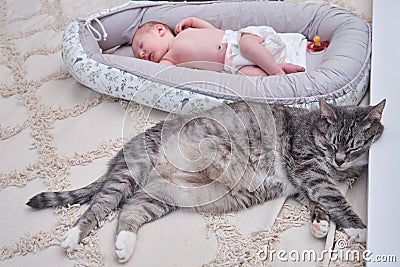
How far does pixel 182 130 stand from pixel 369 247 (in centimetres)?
72

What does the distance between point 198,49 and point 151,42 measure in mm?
241

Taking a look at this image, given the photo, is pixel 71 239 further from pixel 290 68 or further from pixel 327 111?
pixel 290 68

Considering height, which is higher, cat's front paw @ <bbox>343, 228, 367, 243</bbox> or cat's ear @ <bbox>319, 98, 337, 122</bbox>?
cat's ear @ <bbox>319, 98, 337, 122</bbox>

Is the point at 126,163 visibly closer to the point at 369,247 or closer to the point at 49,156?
the point at 49,156

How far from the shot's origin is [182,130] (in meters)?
1.68

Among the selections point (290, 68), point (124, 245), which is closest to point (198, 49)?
point (290, 68)

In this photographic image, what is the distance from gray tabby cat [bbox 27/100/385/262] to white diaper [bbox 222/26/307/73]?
0.45 meters

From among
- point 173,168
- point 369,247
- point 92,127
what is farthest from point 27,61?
point 369,247

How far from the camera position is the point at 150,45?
2.27m

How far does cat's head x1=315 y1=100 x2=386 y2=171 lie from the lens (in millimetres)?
1523

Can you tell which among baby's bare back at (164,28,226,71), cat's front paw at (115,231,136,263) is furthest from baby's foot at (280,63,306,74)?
cat's front paw at (115,231,136,263)

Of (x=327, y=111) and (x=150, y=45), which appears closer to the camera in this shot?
(x=327, y=111)

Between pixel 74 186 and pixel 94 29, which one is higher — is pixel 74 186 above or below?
below

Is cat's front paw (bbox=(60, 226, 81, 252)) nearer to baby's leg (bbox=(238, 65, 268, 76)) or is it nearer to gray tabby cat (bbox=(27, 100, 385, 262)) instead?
gray tabby cat (bbox=(27, 100, 385, 262))
